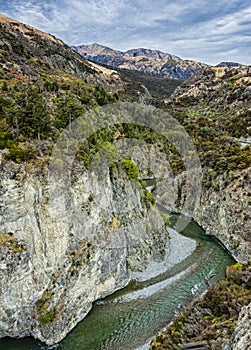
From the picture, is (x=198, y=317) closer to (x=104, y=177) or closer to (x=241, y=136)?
(x=104, y=177)

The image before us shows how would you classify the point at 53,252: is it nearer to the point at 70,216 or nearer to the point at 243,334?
the point at 70,216

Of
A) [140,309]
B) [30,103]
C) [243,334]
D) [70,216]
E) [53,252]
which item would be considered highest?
[30,103]

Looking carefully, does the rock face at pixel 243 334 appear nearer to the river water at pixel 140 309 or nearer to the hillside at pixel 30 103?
the river water at pixel 140 309

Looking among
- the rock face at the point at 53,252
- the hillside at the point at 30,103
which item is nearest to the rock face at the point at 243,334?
the rock face at the point at 53,252

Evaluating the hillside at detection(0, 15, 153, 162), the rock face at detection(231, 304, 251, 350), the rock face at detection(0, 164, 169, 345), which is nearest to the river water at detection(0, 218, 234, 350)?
the rock face at detection(0, 164, 169, 345)

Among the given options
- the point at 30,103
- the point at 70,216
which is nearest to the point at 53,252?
the point at 70,216
